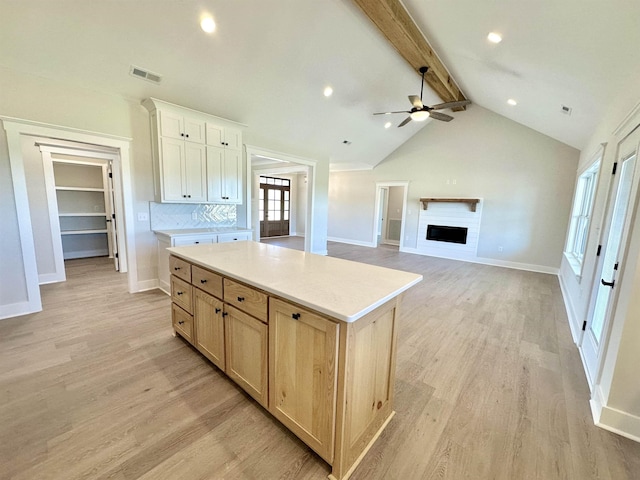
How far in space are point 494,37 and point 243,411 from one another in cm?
439

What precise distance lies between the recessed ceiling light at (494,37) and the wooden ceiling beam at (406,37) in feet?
2.89

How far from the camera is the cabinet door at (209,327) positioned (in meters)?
1.93

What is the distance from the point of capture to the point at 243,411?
1737mm

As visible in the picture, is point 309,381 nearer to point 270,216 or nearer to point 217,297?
point 217,297

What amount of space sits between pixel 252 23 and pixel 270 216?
7325 millimetres

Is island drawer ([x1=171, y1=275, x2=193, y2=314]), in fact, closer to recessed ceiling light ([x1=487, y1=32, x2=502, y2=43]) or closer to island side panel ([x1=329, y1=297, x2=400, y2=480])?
island side panel ([x1=329, y1=297, x2=400, y2=480])

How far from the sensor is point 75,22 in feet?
7.94

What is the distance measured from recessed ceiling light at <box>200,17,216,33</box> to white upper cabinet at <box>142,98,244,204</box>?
121 cm

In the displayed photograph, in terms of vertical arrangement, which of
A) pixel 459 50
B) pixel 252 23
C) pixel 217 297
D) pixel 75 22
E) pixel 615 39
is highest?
pixel 459 50

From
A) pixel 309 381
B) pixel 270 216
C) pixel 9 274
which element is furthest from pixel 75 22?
pixel 270 216

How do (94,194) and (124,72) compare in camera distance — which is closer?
(124,72)

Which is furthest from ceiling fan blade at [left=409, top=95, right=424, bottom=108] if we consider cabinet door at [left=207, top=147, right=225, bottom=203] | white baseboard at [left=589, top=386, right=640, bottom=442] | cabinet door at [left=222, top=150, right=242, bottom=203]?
white baseboard at [left=589, top=386, right=640, bottom=442]

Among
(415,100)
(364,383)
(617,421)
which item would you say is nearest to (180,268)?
(364,383)

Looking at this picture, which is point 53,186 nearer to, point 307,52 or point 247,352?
point 307,52
